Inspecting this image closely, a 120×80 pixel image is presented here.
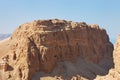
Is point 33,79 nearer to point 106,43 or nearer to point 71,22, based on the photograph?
point 71,22

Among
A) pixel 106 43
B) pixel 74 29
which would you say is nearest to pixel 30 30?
pixel 74 29

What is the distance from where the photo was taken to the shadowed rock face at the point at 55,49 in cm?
9938

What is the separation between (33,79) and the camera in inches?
3720

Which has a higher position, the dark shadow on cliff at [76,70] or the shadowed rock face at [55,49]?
the shadowed rock face at [55,49]

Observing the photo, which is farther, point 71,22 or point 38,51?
point 71,22

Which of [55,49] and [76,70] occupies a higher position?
A: [55,49]

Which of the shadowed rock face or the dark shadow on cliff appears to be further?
the shadowed rock face

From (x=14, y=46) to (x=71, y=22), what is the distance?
77.4 feet

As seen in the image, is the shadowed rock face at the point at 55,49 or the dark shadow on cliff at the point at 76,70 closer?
the dark shadow on cliff at the point at 76,70

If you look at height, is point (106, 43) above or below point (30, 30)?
below

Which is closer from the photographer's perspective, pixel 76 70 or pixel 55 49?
pixel 76 70

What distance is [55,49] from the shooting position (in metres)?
105

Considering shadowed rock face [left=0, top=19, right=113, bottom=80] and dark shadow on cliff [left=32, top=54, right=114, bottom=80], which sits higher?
shadowed rock face [left=0, top=19, right=113, bottom=80]

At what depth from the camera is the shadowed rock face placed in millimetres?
99375
